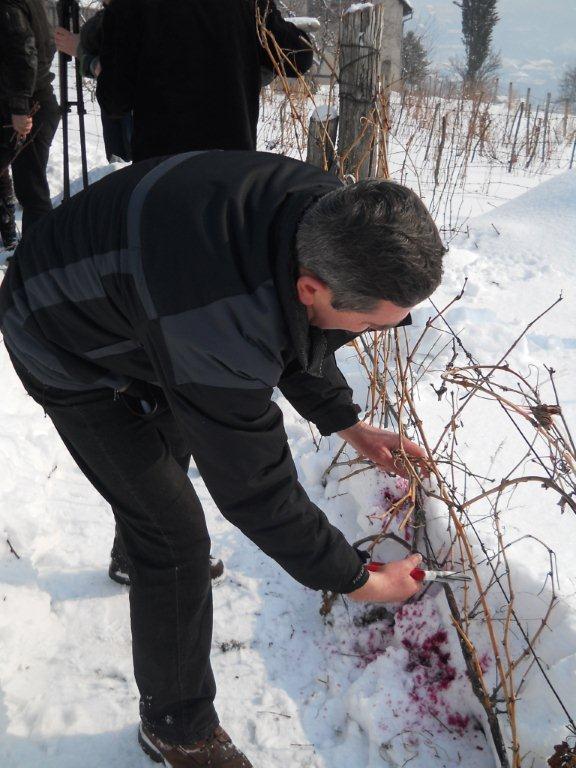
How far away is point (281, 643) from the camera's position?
1992 mm

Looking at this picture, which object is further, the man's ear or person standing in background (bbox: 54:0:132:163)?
person standing in background (bbox: 54:0:132:163)

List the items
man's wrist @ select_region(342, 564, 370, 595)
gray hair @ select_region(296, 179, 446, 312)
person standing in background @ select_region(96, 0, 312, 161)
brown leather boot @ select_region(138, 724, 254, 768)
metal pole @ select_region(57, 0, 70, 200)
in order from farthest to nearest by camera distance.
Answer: metal pole @ select_region(57, 0, 70, 200)
person standing in background @ select_region(96, 0, 312, 161)
brown leather boot @ select_region(138, 724, 254, 768)
man's wrist @ select_region(342, 564, 370, 595)
gray hair @ select_region(296, 179, 446, 312)

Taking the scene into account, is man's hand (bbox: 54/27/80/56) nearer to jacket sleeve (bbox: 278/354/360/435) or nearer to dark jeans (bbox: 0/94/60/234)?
dark jeans (bbox: 0/94/60/234)

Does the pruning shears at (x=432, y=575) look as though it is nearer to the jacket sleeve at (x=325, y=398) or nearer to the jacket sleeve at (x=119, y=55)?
the jacket sleeve at (x=325, y=398)

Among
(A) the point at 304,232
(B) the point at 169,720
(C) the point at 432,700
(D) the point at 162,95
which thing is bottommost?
(C) the point at 432,700

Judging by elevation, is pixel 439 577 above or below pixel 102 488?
below

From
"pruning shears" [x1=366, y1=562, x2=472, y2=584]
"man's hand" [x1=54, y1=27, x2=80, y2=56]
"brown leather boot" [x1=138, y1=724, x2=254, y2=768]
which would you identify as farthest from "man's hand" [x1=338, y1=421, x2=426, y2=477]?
"man's hand" [x1=54, y1=27, x2=80, y2=56]

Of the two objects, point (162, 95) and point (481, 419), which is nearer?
point (162, 95)

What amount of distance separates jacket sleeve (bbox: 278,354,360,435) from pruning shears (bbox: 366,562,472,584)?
0.36 metres

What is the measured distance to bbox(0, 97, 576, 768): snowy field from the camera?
1658 mm

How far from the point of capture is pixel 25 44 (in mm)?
3465

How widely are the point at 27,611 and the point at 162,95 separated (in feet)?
5.80

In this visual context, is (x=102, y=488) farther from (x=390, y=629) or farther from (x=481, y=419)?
(x=481, y=419)

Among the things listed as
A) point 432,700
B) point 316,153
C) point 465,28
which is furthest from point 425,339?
point 465,28
